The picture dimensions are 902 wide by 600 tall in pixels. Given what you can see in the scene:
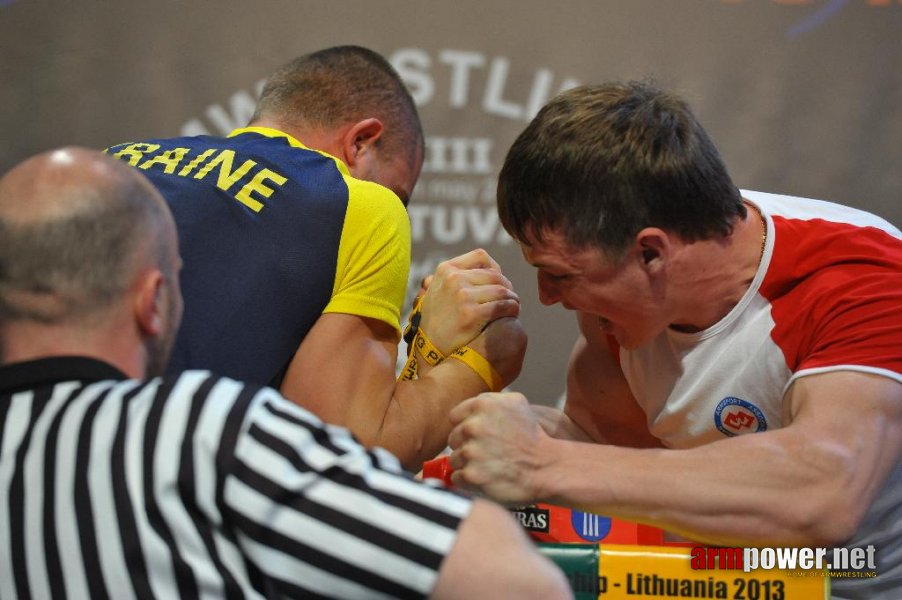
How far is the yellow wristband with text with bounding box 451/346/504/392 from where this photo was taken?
1.67 m

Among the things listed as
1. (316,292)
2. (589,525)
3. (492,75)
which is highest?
(492,75)

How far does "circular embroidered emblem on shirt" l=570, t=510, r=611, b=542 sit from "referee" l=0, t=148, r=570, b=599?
669mm

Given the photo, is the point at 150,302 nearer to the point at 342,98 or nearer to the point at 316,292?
the point at 316,292

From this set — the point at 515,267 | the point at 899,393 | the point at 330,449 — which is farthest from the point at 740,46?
the point at 330,449

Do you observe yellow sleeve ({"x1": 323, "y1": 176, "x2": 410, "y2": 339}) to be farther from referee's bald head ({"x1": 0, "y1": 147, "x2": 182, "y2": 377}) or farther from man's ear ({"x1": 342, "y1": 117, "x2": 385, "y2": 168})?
referee's bald head ({"x1": 0, "y1": 147, "x2": 182, "y2": 377})

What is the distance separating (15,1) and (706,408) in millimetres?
2144

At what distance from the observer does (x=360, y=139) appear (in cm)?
189

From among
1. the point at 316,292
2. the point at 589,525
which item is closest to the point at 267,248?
the point at 316,292

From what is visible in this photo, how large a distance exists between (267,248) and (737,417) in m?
0.79

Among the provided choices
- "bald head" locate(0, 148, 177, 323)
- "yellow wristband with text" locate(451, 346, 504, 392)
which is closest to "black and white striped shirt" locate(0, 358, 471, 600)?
"bald head" locate(0, 148, 177, 323)

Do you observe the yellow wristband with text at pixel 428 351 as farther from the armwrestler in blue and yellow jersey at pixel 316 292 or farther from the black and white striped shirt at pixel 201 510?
the black and white striped shirt at pixel 201 510

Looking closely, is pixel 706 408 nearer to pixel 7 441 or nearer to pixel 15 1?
pixel 7 441

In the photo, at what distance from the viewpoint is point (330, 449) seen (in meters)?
0.90

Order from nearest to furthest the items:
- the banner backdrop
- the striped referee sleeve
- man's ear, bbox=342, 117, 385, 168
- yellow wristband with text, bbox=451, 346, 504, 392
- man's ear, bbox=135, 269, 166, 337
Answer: the striped referee sleeve < man's ear, bbox=135, 269, 166, 337 < yellow wristband with text, bbox=451, 346, 504, 392 < man's ear, bbox=342, 117, 385, 168 < the banner backdrop
